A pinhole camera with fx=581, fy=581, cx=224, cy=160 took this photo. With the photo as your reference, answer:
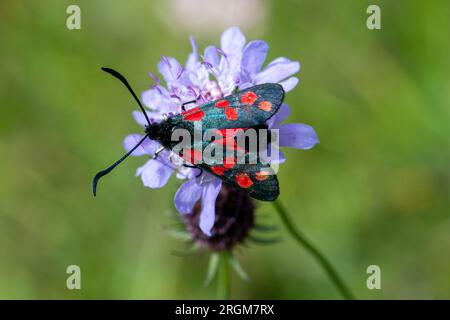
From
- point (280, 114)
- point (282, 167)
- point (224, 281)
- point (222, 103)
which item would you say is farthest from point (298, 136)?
point (282, 167)

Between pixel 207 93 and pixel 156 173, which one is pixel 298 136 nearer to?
pixel 207 93

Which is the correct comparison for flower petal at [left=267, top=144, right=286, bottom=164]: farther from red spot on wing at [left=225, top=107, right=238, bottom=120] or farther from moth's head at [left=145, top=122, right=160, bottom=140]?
moth's head at [left=145, top=122, right=160, bottom=140]

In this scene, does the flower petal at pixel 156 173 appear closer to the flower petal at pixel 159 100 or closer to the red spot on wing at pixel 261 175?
the flower petal at pixel 159 100

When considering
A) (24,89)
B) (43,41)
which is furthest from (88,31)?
(24,89)

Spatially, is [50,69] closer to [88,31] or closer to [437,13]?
[88,31]

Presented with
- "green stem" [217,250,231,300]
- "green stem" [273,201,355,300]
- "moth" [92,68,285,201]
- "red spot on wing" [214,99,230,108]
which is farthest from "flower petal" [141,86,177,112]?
"green stem" [217,250,231,300]
